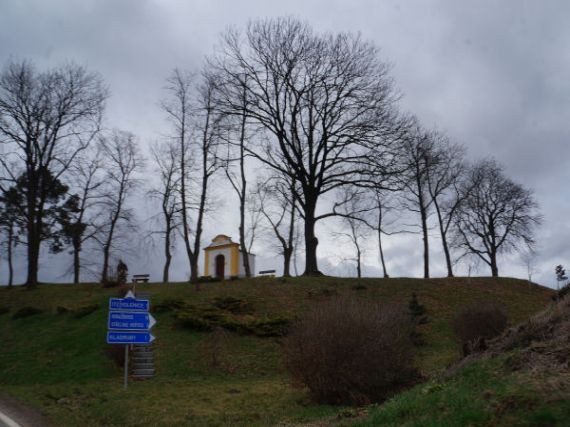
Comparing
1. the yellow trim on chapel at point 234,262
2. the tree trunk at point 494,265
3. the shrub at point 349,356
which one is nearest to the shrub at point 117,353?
the shrub at point 349,356

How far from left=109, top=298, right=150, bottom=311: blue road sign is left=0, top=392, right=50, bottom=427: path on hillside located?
3.20 metres

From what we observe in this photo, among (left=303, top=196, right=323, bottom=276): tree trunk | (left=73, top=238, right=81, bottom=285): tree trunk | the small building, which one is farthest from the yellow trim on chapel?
(left=73, top=238, right=81, bottom=285): tree trunk

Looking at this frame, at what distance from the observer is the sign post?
15.5 meters

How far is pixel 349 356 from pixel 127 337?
22.5ft

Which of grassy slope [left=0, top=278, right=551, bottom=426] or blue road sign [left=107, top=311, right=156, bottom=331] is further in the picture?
blue road sign [left=107, top=311, right=156, bottom=331]

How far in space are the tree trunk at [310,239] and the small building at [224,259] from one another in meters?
8.87

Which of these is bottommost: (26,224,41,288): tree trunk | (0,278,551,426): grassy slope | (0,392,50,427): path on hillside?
(0,392,50,427): path on hillside

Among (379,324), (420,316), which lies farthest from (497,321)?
(379,324)

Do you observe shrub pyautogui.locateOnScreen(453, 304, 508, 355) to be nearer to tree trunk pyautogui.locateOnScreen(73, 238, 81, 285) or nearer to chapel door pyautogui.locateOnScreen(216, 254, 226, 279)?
chapel door pyautogui.locateOnScreen(216, 254, 226, 279)

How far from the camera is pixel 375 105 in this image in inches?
1211

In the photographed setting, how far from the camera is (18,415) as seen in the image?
1227 centimetres

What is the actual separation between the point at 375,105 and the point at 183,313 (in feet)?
48.8

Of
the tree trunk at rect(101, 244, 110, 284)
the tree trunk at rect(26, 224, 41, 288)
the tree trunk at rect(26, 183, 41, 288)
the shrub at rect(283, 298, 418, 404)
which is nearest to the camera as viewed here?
the shrub at rect(283, 298, 418, 404)

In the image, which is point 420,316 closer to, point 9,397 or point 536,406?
point 9,397
